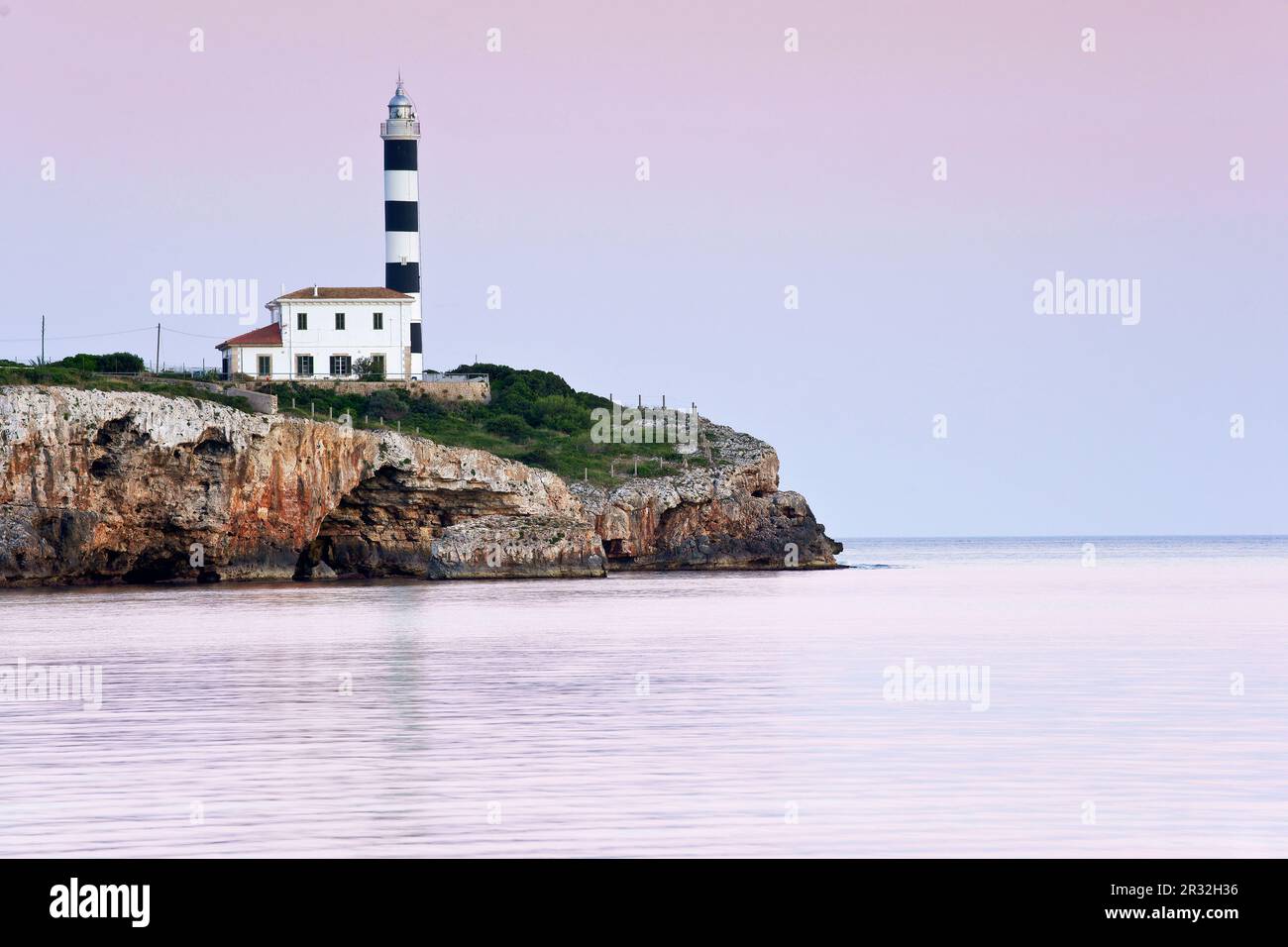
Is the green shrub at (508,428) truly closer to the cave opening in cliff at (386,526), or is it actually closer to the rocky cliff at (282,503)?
the rocky cliff at (282,503)

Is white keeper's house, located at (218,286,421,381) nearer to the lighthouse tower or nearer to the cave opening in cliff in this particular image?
the lighthouse tower

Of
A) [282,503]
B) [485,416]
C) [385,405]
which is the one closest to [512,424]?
[485,416]

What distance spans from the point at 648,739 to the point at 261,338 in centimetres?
7574

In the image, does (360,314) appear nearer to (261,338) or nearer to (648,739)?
(261,338)

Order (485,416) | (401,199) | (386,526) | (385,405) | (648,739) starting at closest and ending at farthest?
(648,739)
(386,526)
(385,405)
(401,199)
(485,416)

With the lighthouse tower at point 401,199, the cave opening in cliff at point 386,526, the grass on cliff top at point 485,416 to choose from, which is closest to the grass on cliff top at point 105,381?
the grass on cliff top at point 485,416

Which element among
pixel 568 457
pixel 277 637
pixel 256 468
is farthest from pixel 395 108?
pixel 277 637

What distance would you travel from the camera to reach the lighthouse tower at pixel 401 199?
9125 centimetres

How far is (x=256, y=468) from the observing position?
70.9 meters

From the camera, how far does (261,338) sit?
9200 cm

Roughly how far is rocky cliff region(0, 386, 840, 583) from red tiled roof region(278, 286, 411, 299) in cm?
1687

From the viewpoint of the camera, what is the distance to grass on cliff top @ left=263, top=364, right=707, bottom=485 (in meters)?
85.8
